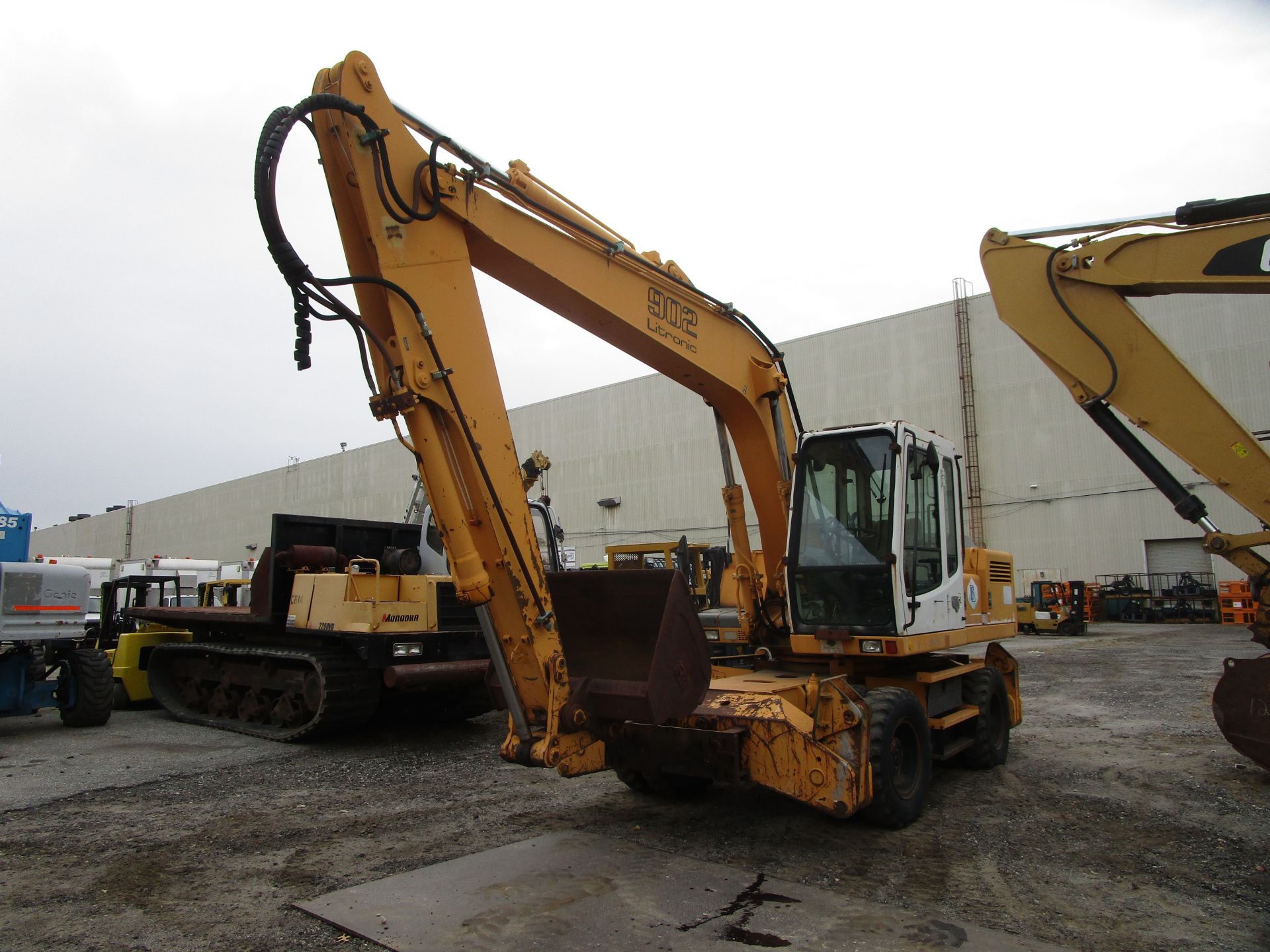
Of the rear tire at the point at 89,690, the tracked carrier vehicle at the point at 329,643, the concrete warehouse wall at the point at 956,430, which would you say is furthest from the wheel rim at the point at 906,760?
the concrete warehouse wall at the point at 956,430

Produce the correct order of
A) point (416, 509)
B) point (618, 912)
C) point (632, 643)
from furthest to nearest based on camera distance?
point (416, 509) < point (632, 643) < point (618, 912)

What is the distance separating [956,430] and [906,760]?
24.2m

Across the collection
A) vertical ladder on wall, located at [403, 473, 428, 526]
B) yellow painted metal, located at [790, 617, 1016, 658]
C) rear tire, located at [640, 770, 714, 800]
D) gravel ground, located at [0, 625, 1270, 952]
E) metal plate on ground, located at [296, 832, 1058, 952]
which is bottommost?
gravel ground, located at [0, 625, 1270, 952]

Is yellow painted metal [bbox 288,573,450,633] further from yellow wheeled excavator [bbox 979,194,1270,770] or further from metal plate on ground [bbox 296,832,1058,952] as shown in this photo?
yellow wheeled excavator [bbox 979,194,1270,770]

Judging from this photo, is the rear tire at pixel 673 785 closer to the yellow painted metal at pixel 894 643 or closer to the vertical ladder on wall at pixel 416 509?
the yellow painted metal at pixel 894 643

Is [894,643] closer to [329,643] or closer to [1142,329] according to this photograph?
[1142,329]

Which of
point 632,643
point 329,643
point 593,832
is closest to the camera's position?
point 632,643

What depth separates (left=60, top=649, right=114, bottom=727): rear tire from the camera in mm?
9578

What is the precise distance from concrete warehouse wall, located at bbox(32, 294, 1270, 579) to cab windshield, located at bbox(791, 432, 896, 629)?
18.8 metres

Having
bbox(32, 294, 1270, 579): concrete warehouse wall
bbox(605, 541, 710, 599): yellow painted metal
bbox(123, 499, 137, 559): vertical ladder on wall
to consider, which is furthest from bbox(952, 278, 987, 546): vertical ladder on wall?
bbox(123, 499, 137, 559): vertical ladder on wall

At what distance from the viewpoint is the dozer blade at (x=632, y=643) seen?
443 cm

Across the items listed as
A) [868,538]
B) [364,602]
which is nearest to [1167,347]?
[868,538]

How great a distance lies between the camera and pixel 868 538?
19.3ft

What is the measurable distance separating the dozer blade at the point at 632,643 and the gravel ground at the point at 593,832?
3.39 feet
